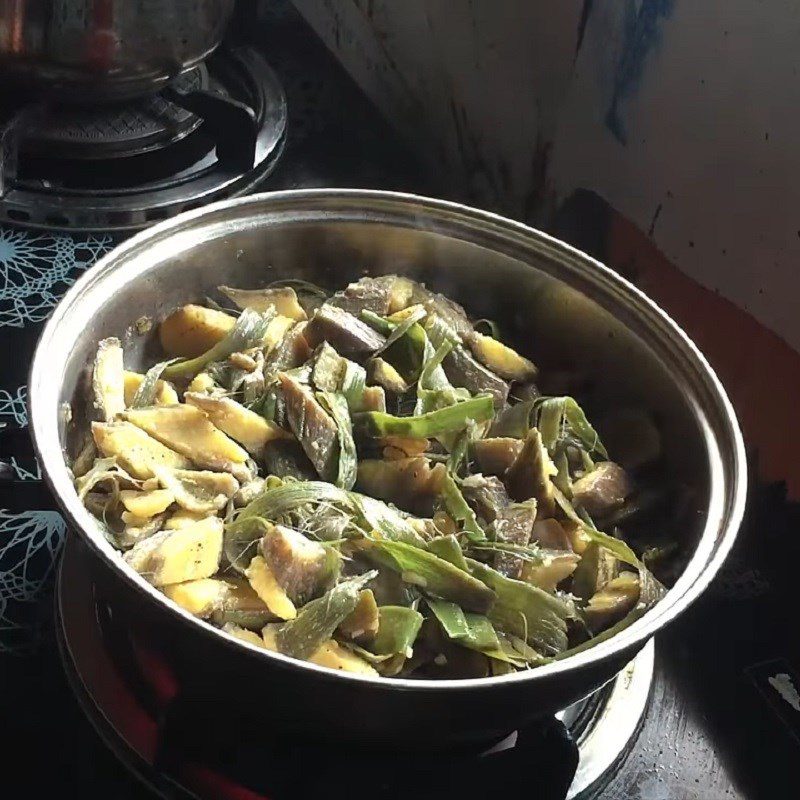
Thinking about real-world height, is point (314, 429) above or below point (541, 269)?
below

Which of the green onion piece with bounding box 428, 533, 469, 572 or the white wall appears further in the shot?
the white wall


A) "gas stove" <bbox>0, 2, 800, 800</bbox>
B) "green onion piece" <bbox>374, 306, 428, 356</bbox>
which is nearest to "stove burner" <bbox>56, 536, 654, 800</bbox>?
"gas stove" <bbox>0, 2, 800, 800</bbox>

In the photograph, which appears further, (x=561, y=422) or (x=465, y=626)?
(x=561, y=422)

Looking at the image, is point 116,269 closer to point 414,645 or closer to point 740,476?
point 414,645

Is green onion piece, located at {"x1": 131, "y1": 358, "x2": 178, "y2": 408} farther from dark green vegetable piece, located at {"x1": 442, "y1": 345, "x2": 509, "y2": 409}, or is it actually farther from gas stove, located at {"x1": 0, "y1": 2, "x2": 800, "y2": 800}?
dark green vegetable piece, located at {"x1": 442, "y1": 345, "x2": 509, "y2": 409}

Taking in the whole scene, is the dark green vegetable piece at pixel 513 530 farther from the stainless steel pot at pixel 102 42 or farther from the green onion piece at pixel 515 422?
the stainless steel pot at pixel 102 42

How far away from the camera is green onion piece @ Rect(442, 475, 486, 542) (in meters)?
0.75

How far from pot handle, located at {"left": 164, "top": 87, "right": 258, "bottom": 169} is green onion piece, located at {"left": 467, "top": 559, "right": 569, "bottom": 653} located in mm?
673

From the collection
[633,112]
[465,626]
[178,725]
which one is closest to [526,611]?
[465,626]

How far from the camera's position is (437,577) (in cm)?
71

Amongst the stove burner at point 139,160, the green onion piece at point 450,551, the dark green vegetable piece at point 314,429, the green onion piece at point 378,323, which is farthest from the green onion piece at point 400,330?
the stove burner at point 139,160

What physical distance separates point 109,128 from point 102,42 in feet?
0.55

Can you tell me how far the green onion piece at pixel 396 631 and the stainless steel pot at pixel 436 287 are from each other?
0.07 meters

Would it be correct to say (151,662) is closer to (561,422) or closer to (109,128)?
(561,422)
